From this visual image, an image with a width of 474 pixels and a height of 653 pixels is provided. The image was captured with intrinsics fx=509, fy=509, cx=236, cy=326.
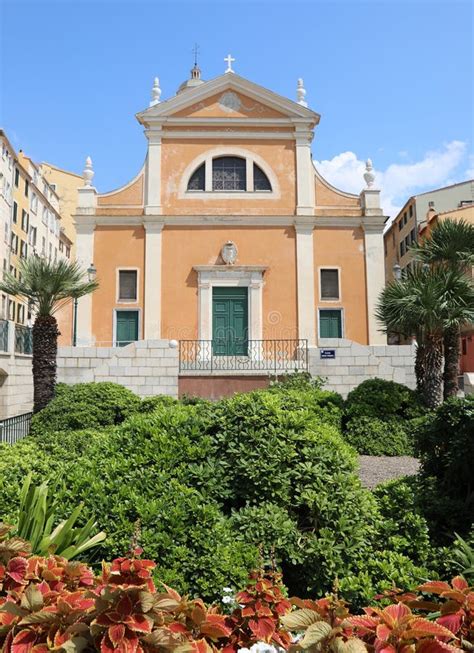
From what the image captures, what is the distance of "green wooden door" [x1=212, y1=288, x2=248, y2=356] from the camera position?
21.0 m

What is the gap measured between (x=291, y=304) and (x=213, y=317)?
329 cm

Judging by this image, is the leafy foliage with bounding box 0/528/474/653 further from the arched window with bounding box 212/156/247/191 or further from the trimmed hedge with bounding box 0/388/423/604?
the arched window with bounding box 212/156/247/191

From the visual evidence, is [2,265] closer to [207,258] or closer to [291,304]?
[207,258]

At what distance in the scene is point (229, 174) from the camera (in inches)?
875

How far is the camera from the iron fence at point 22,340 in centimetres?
1748

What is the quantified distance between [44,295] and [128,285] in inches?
299

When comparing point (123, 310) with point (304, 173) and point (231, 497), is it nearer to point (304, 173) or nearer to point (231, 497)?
point (304, 173)

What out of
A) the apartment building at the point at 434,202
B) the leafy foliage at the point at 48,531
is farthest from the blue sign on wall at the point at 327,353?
the apartment building at the point at 434,202

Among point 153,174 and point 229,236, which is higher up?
point 153,174

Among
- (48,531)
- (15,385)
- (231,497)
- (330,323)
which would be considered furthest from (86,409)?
(330,323)

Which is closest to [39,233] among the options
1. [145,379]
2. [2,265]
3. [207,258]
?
[2,265]

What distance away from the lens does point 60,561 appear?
106 inches

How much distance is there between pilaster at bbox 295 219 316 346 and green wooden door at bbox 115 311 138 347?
22.2 ft

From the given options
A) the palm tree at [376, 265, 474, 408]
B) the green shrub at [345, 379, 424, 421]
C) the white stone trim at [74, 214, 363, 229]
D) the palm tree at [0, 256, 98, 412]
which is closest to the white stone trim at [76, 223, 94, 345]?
the white stone trim at [74, 214, 363, 229]
